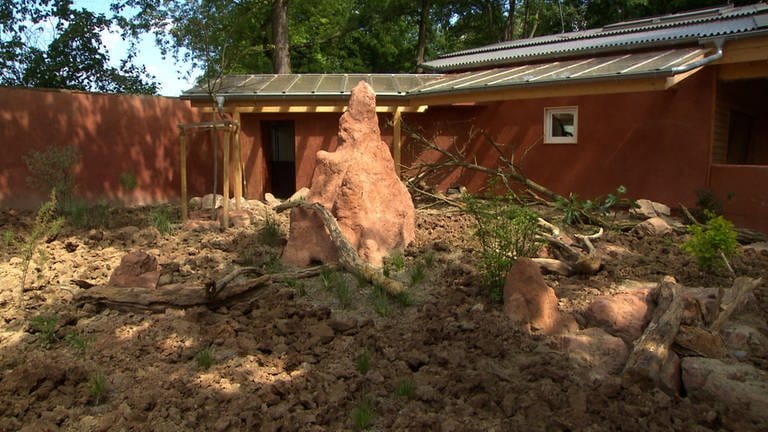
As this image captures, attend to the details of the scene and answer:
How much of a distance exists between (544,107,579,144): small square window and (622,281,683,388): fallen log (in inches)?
286

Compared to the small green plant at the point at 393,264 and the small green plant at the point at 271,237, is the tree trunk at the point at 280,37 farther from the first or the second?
the small green plant at the point at 393,264

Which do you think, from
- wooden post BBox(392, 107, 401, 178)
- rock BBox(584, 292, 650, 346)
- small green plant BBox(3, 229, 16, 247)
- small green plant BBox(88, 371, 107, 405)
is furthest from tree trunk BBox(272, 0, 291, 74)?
small green plant BBox(88, 371, 107, 405)

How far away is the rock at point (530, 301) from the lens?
4.52m

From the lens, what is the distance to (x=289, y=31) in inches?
906

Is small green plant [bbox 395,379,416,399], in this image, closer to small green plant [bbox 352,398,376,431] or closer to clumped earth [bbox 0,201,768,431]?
clumped earth [bbox 0,201,768,431]

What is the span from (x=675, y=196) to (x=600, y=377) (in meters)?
7.08

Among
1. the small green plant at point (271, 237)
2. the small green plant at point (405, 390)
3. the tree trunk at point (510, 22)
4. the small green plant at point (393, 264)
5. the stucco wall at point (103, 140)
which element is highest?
the tree trunk at point (510, 22)

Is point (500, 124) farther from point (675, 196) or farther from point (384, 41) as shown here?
point (384, 41)

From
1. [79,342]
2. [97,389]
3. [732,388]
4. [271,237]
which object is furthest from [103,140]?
[732,388]

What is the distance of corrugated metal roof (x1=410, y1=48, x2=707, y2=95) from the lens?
8648mm

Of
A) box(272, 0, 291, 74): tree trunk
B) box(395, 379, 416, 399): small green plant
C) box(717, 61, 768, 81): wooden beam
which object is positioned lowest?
box(395, 379, 416, 399): small green plant

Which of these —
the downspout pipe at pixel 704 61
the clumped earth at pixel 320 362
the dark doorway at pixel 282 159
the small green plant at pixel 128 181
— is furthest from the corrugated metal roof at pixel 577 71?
the small green plant at pixel 128 181

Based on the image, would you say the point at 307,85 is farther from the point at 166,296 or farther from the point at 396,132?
the point at 166,296

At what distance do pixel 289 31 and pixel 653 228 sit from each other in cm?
1850
